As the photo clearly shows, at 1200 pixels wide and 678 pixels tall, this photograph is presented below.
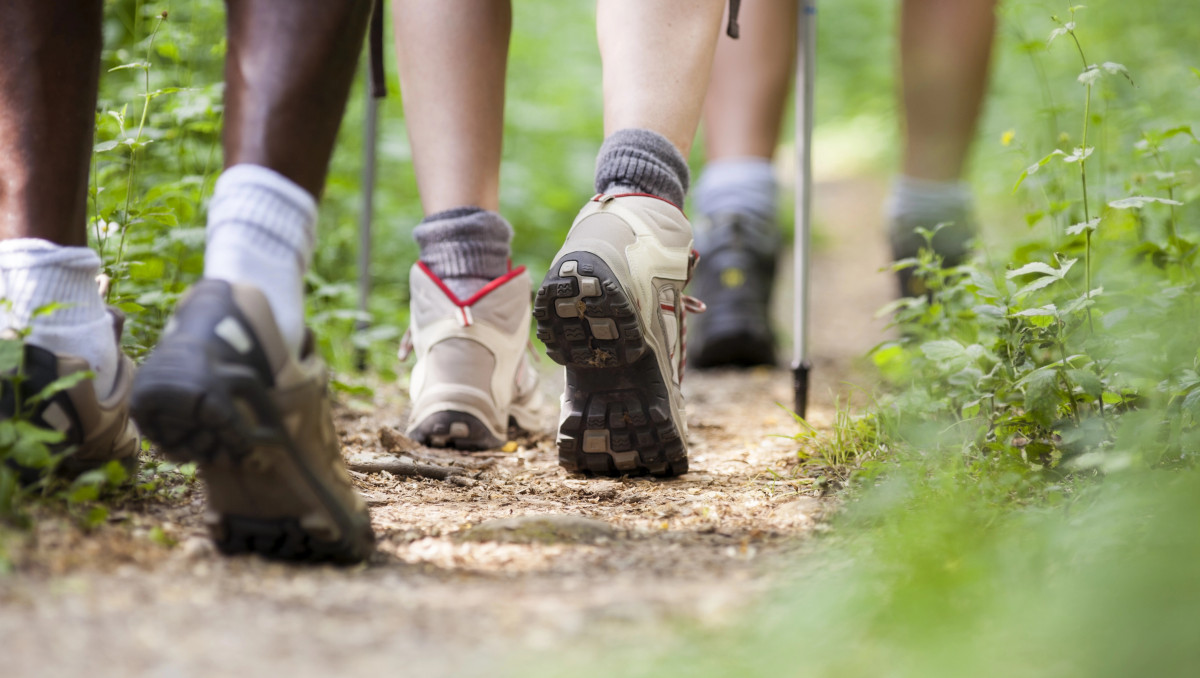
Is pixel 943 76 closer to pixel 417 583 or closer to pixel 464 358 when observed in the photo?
pixel 464 358

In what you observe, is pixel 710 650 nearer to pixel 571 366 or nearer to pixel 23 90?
pixel 571 366

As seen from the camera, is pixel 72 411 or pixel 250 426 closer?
pixel 250 426

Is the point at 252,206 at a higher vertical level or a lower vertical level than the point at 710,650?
higher

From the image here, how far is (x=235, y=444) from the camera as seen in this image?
0.84m

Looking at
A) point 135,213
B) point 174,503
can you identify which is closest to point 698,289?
point 135,213

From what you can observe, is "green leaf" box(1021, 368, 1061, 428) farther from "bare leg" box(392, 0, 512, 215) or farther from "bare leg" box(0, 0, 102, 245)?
"bare leg" box(0, 0, 102, 245)

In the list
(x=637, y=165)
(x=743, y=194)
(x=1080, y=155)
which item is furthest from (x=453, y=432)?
(x=743, y=194)

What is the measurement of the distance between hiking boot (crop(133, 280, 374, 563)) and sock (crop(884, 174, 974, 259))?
1860 mm

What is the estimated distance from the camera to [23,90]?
1.06 m

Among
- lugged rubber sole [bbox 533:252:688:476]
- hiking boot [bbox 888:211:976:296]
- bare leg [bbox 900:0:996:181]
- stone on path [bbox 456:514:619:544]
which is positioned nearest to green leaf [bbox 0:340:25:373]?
stone on path [bbox 456:514:619:544]

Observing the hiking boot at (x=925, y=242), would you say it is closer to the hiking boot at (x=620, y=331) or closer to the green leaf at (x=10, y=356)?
the hiking boot at (x=620, y=331)

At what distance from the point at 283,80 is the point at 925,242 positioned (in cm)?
188

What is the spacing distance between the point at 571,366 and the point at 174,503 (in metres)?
0.53

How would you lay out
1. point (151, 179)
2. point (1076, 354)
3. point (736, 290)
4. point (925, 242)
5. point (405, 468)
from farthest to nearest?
point (736, 290) → point (925, 242) → point (151, 179) → point (405, 468) → point (1076, 354)
